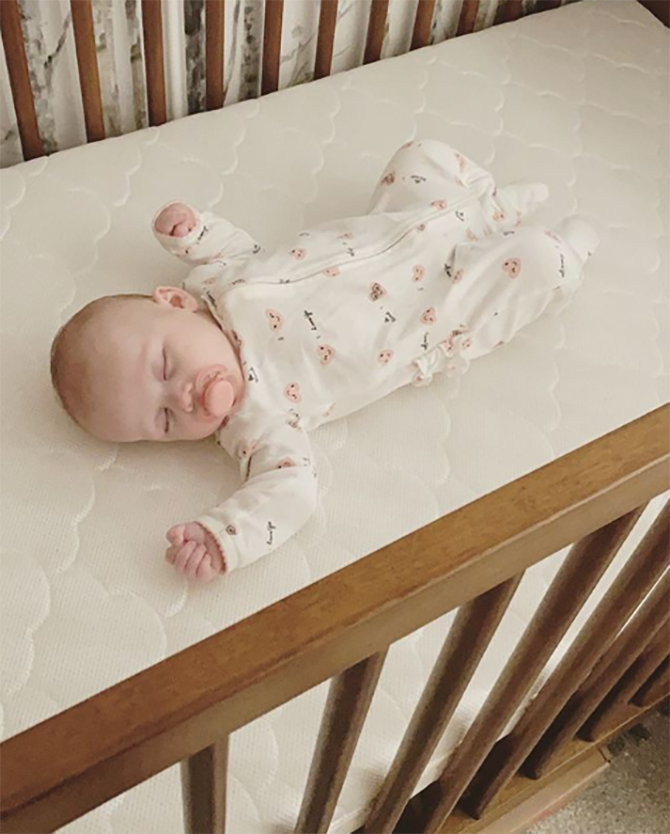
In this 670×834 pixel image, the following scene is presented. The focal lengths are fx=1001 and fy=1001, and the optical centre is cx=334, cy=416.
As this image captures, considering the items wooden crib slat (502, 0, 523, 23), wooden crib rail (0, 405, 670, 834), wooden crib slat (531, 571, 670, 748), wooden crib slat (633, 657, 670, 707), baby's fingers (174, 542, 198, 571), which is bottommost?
wooden crib slat (633, 657, 670, 707)

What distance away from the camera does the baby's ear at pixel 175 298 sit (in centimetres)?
95

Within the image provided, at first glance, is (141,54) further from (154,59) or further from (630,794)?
(630,794)

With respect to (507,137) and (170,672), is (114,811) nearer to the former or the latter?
(170,672)

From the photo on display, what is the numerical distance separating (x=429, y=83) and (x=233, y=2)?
28 cm

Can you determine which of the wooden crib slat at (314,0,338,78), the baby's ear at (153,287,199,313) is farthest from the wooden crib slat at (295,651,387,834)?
the wooden crib slat at (314,0,338,78)

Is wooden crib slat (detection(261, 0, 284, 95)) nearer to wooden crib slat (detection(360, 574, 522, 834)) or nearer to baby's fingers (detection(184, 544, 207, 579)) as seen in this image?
baby's fingers (detection(184, 544, 207, 579))

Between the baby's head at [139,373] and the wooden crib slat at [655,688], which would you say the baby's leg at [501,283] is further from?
the wooden crib slat at [655,688]

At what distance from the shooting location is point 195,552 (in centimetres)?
84

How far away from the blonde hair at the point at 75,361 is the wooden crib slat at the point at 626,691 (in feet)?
1.99

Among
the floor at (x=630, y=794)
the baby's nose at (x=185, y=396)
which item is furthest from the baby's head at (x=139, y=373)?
the floor at (x=630, y=794)

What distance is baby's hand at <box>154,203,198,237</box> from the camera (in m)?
1.02

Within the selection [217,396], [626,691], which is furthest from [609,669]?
[217,396]

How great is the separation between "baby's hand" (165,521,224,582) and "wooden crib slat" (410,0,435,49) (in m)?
0.80

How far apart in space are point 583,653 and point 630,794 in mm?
599
